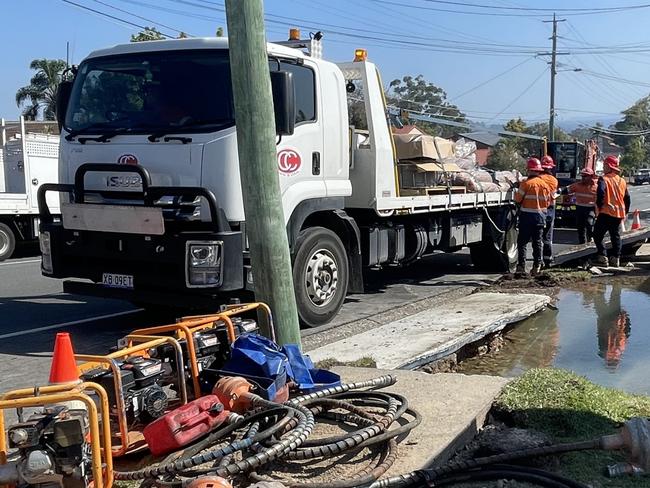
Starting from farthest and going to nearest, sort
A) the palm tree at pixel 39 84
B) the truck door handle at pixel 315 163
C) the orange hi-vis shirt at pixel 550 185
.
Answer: the palm tree at pixel 39 84, the orange hi-vis shirt at pixel 550 185, the truck door handle at pixel 315 163

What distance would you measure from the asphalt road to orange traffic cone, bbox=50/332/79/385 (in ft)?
8.21

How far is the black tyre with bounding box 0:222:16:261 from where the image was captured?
13734 millimetres

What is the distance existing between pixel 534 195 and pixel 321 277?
4.60 meters

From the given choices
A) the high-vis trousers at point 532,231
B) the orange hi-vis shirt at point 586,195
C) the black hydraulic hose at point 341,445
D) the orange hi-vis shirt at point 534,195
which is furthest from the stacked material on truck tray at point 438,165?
the black hydraulic hose at point 341,445

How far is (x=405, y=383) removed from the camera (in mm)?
5008

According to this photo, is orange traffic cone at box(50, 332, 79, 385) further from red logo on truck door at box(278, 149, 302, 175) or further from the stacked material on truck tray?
the stacked material on truck tray

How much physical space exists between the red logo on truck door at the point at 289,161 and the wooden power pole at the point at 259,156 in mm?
1911

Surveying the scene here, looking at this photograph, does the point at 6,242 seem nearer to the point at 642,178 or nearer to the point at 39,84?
the point at 39,84

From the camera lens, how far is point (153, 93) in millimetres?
6801

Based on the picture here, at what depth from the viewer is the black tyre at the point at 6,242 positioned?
1373 centimetres

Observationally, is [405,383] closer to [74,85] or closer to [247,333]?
[247,333]

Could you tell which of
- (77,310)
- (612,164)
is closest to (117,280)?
(77,310)

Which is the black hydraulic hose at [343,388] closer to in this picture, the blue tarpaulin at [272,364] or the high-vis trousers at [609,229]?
the blue tarpaulin at [272,364]

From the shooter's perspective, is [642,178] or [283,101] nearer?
[283,101]
